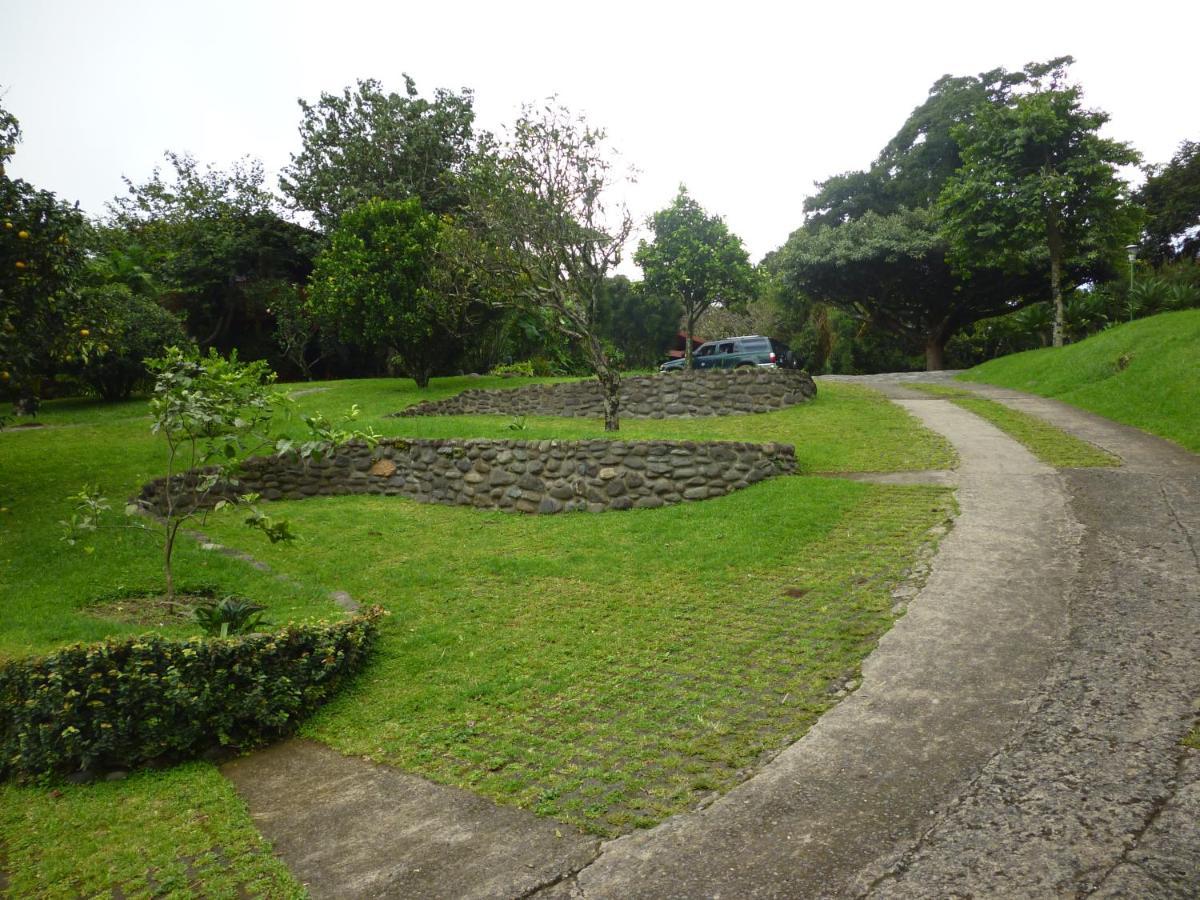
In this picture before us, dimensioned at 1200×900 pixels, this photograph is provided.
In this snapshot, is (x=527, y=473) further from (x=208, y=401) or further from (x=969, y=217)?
(x=969, y=217)

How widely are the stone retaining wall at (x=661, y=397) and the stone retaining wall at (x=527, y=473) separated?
5512mm

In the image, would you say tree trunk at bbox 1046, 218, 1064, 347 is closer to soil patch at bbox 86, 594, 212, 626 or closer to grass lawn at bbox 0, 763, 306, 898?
soil patch at bbox 86, 594, 212, 626

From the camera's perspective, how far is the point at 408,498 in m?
12.3

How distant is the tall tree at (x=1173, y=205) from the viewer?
105ft

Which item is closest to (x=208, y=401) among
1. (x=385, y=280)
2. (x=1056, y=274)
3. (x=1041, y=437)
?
(x=1041, y=437)

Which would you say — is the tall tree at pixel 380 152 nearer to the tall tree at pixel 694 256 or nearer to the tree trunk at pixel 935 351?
the tall tree at pixel 694 256

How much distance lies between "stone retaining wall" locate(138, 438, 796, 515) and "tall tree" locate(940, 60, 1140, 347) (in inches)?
640

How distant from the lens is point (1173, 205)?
3234cm

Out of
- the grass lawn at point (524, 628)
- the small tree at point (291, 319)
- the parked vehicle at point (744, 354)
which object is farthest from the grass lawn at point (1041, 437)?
the small tree at point (291, 319)

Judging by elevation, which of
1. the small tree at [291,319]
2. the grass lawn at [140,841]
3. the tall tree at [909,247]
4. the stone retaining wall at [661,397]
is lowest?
the grass lawn at [140,841]

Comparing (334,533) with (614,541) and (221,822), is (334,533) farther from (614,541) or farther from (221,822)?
(221,822)

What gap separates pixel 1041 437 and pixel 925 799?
435 inches

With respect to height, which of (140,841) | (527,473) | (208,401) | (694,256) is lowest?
(140,841)

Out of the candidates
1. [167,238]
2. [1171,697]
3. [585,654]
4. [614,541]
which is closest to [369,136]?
[167,238]
